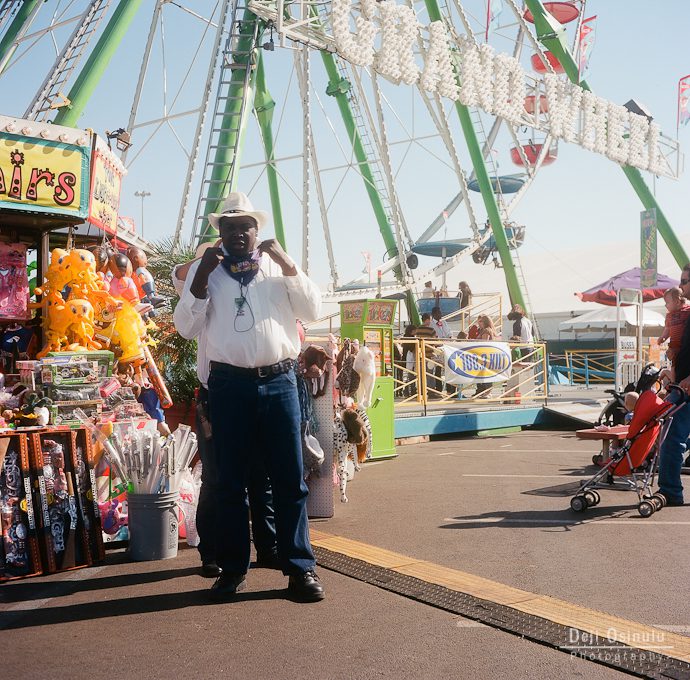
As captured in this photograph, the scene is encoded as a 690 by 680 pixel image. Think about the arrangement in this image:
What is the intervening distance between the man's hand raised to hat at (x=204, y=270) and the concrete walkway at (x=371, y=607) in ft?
5.63

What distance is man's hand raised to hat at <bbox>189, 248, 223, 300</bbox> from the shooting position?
4480 millimetres

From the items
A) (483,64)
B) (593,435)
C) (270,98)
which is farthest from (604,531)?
(270,98)

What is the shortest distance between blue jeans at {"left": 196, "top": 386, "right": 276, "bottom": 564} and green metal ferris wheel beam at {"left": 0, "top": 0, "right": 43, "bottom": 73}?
1607cm

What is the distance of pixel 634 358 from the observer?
17.0 m

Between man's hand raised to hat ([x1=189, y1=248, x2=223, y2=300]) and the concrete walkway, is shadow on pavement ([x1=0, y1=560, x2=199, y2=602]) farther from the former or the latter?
man's hand raised to hat ([x1=189, y1=248, x2=223, y2=300])

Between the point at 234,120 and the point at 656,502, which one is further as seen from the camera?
the point at 234,120

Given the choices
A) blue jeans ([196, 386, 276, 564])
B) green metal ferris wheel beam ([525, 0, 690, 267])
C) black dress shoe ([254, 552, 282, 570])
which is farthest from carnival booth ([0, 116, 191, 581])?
green metal ferris wheel beam ([525, 0, 690, 267])

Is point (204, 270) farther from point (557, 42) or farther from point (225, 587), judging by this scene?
point (557, 42)

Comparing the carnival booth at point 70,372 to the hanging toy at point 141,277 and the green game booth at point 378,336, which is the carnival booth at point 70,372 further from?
the green game booth at point 378,336

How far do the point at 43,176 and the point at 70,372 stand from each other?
6.17ft

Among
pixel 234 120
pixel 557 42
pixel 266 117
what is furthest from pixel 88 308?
pixel 557 42

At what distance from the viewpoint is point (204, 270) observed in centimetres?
449

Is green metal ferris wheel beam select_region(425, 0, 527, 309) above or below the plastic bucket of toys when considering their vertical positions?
above

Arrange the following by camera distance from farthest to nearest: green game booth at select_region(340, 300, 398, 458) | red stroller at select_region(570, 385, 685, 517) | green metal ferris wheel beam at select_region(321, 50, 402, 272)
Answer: green metal ferris wheel beam at select_region(321, 50, 402, 272) → green game booth at select_region(340, 300, 398, 458) → red stroller at select_region(570, 385, 685, 517)
